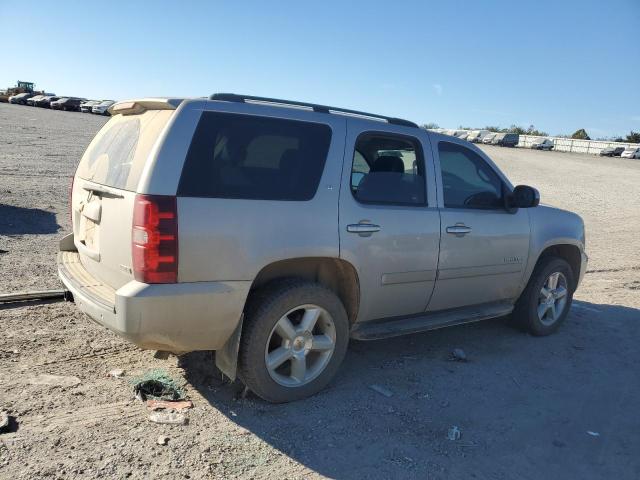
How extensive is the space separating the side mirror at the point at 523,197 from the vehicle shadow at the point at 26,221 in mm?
6498

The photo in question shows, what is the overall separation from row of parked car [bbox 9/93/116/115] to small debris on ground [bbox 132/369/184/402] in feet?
191

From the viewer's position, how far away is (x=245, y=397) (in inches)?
150

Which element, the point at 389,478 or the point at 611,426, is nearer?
the point at 389,478

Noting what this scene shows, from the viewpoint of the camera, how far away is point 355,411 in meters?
3.78

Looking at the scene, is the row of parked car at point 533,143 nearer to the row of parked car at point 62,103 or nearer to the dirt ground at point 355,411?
the row of parked car at point 62,103

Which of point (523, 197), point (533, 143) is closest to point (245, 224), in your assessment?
point (523, 197)

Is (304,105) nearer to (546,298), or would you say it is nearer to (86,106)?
(546,298)

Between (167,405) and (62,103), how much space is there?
62667 millimetres

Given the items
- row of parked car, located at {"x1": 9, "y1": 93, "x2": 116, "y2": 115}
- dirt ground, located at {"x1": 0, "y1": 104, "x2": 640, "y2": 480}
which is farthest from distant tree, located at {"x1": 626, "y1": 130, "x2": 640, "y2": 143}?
dirt ground, located at {"x1": 0, "y1": 104, "x2": 640, "y2": 480}

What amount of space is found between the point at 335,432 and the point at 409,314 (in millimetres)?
1351

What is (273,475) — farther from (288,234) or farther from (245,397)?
(288,234)

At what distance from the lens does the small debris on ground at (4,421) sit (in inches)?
125

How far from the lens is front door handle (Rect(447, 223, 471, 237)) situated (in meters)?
4.48

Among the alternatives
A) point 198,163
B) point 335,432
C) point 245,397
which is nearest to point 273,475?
point 335,432
